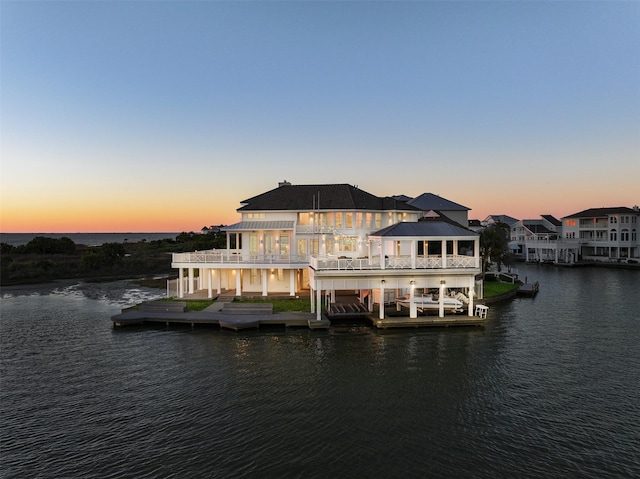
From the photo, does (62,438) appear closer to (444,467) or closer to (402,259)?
(444,467)

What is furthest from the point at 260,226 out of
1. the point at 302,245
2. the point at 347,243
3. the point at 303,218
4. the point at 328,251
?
the point at 347,243

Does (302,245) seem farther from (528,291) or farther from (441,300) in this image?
(528,291)

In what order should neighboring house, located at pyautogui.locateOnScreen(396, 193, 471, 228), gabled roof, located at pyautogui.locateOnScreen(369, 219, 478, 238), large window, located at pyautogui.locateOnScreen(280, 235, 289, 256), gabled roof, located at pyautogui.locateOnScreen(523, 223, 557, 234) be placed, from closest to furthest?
gabled roof, located at pyautogui.locateOnScreen(369, 219, 478, 238), large window, located at pyautogui.locateOnScreen(280, 235, 289, 256), neighboring house, located at pyautogui.locateOnScreen(396, 193, 471, 228), gabled roof, located at pyautogui.locateOnScreen(523, 223, 557, 234)

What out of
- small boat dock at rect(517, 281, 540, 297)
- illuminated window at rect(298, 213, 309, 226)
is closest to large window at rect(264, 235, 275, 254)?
illuminated window at rect(298, 213, 309, 226)

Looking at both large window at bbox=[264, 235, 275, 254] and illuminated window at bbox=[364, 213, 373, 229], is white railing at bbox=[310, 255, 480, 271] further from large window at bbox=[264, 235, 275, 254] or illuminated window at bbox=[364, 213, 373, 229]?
illuminated window at bbox=[364, 213, 373, 229]

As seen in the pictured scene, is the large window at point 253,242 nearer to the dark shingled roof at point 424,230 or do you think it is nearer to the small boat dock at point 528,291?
the dark shingled roof at point 424,230

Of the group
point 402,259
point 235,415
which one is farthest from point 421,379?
point 402,259

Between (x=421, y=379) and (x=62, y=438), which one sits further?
(x=421, y=379)

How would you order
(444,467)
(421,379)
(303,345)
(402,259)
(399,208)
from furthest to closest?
(399,208) → (402,259) → (303,345) → (421,379) → (444,467)
